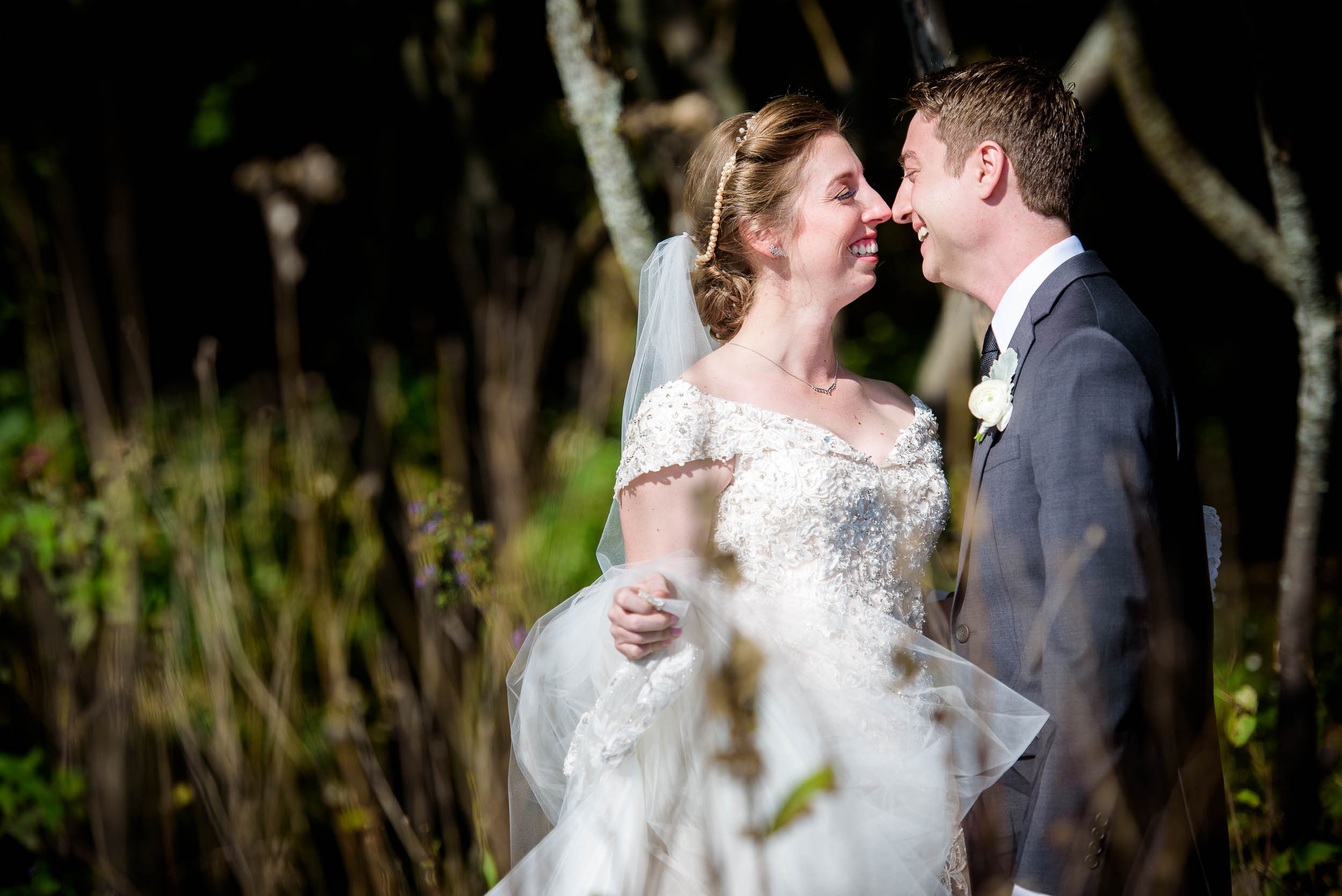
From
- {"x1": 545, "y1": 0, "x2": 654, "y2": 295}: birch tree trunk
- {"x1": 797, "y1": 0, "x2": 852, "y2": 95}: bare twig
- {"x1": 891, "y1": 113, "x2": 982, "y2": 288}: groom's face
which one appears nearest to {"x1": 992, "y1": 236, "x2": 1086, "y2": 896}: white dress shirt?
{"x1": 891, "y1": 113, "x2": 982, "y2": 288}: groom's face

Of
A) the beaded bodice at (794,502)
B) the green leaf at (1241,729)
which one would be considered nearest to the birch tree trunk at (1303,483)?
the green leaf at (1241,729)

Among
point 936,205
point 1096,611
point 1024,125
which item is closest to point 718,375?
point 936,205

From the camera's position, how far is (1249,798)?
291 centimetres

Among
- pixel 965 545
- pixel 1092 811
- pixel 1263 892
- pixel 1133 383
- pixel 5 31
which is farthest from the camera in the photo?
pixel 5 31

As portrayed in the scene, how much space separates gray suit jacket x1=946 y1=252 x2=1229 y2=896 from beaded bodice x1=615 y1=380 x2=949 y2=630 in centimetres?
23

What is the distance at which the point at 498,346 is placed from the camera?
84.3 inches

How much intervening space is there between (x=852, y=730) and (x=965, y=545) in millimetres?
516

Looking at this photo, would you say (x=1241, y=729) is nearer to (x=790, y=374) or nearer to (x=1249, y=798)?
(x=1249, y=798)

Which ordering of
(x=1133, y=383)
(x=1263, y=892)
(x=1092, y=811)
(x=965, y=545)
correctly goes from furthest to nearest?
(x=1263, y=892), (x=965, y=545), (x=1133, y=383), (x=1092, y=811)

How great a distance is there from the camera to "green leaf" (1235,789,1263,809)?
291 cm

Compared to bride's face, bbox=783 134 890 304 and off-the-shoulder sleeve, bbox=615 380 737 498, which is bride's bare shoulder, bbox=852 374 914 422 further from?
off-the-shoulder sleeve, bbox=615 380 737 498

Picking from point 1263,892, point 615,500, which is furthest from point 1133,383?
point 1263,892

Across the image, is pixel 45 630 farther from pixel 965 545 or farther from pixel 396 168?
pixel 396 168

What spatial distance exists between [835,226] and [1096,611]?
1183 mm
